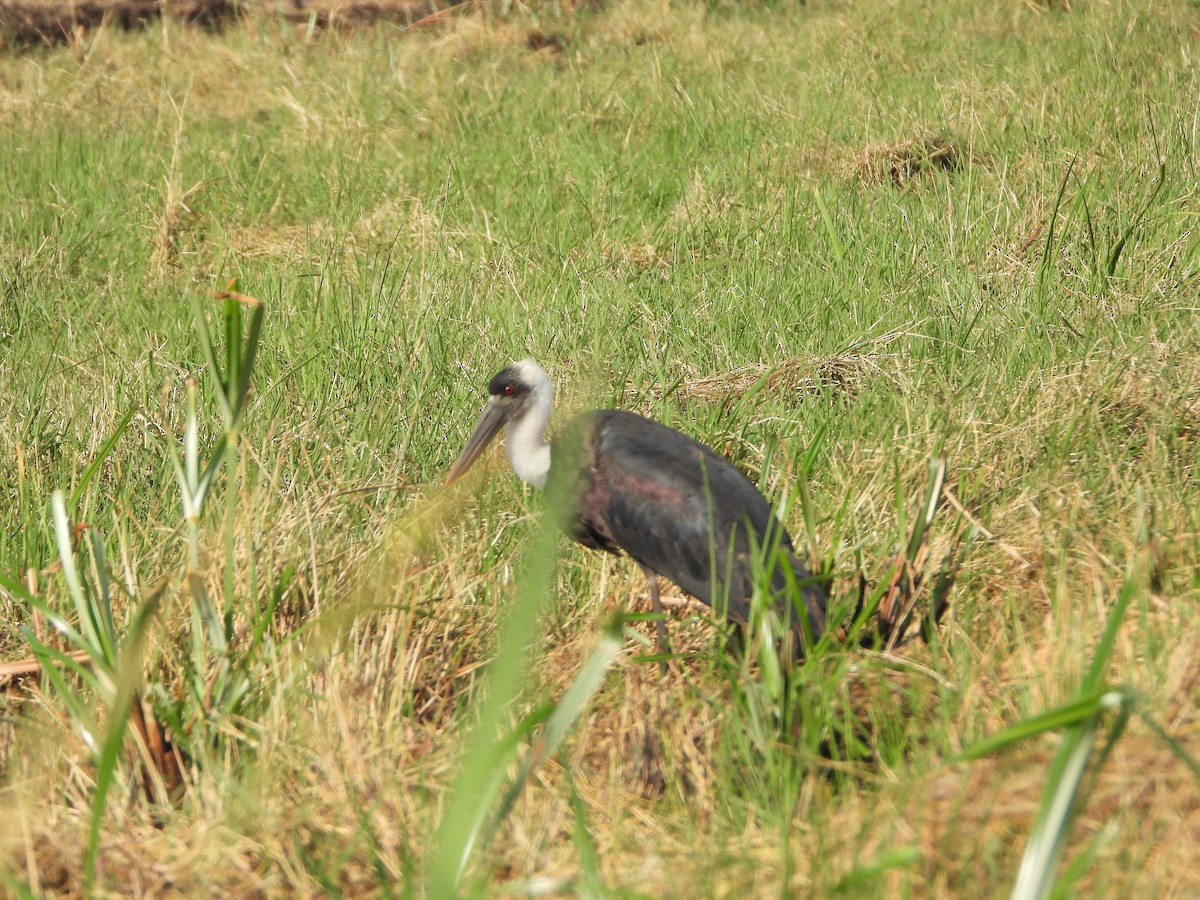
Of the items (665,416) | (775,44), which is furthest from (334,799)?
(775,44)

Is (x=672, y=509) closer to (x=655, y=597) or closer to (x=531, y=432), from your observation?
(x=655, y=597)

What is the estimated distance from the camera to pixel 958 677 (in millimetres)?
2512

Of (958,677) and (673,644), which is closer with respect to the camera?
(958,677)

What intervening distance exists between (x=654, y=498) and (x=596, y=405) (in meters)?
1.37

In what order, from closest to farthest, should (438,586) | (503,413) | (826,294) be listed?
(438,586)
(503,413)
(826,294)

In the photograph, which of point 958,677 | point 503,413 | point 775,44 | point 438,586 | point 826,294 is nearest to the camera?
point 958,677

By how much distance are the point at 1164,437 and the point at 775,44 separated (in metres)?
4.50

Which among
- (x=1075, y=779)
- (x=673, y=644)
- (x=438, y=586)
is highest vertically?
(x=1075, y=779)

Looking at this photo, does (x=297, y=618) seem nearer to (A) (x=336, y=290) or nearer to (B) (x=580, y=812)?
(B) (x=580, y=812)

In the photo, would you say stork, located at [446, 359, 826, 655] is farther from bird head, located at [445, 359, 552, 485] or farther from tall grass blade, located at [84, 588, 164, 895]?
tall grass blade, located at [84, 588, 164, 895]

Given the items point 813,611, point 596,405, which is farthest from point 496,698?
point 813,611

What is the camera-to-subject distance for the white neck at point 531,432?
3.52m

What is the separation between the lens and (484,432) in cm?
356

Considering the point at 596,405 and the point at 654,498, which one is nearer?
the point at 596,405
